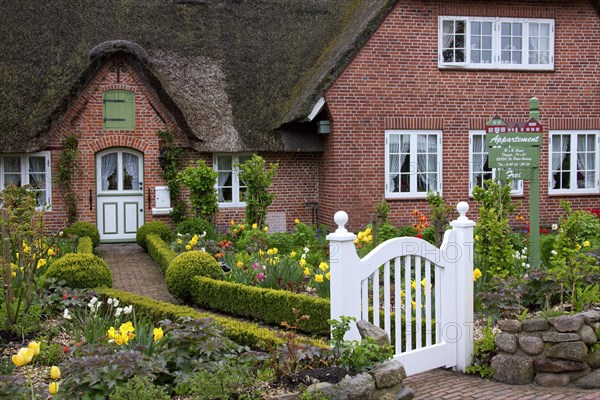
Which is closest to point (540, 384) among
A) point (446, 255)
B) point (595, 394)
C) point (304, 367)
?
point (595, 394)

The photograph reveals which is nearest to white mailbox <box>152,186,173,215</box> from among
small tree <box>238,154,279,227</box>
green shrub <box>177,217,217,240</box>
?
green shrub <box>177,217,217,240</box>

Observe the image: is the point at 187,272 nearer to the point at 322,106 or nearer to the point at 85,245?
the point at 85,245

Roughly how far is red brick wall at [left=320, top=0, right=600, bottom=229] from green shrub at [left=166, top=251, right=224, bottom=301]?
6359 millimetres

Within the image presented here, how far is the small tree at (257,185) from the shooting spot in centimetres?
1483

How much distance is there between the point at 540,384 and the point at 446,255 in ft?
4.65

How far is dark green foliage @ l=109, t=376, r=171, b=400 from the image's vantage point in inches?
173

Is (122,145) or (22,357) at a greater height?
(122,145)

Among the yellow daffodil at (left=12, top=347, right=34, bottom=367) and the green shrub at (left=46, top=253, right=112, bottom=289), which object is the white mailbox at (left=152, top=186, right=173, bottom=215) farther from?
the yellow daffodil at (left=12, top=347, right=34, bottom=367)

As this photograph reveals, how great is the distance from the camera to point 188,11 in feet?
61.6

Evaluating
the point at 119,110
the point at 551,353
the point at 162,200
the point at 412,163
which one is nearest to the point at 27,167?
Result: the point at 119,110

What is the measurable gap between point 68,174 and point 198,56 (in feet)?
14.4

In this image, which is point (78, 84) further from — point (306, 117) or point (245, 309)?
point (245, 309)

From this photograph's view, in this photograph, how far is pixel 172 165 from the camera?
16531mm

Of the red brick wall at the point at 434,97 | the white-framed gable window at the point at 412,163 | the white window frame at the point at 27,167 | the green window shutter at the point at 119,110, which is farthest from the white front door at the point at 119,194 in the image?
the white-framed gable window at the point at 412,163
